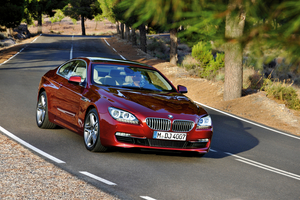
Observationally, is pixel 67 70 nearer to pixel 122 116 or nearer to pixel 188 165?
pixel 122 116

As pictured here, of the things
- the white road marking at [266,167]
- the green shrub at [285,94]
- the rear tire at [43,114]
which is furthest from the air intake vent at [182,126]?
the green shrub at [285,94]

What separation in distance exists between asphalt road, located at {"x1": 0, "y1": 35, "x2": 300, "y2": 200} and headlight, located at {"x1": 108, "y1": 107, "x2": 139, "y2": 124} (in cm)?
76

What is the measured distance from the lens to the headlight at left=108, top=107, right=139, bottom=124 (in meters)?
7.12

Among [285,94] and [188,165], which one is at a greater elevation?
[188,165]

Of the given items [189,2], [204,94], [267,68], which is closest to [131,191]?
[189,2]

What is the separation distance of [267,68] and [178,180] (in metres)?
30.1

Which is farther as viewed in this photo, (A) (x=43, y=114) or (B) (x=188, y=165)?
(A) (x=43, y=114)

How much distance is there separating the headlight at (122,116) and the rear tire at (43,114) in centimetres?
273

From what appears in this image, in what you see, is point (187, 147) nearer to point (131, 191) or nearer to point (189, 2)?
point (131, 191)

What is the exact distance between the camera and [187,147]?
7426mm

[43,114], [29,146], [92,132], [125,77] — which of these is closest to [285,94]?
[125,77]

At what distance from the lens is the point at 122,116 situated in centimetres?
718

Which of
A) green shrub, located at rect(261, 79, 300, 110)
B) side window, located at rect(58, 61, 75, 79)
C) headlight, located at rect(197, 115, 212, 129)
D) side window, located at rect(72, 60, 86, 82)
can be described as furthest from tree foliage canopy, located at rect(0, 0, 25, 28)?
headlight, located at rect(197, 115, 212, 129)

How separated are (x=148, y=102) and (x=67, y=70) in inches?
109
